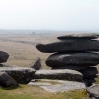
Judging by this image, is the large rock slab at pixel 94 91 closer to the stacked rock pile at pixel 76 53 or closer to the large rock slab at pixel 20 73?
the large rock slab at pixel 20 73

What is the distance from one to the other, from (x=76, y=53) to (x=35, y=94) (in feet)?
62.9

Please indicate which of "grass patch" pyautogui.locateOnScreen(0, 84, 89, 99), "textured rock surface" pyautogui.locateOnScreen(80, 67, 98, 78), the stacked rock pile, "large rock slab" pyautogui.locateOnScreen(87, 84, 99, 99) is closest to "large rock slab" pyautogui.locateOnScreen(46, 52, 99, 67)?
the stacked rock pile

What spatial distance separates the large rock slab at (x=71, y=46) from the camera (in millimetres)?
36656

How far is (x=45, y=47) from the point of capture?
37.0m

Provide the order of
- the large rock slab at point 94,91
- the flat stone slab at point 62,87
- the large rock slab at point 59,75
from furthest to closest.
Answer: the large rock slab at point 59,75 → the flat stone slab at point 62,87 → the large rock slab at point 94,91

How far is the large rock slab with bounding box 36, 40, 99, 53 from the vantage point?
36656 mm

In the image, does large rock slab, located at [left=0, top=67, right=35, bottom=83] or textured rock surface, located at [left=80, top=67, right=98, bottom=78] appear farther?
textured rock surface, located at [left=80, top=67, right=98, bottom=78]

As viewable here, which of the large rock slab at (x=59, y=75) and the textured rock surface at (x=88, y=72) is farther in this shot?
the textured rock surface at (x=88, y=72)

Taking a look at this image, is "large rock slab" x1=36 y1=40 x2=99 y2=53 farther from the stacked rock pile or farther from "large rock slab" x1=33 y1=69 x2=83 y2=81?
"large rock slab" x1=33 y1=69 x2=83 y2=81

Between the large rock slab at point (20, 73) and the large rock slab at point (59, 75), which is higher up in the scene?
the large rock slab at point (20, 73)

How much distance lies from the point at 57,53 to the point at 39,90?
1854 centimetres

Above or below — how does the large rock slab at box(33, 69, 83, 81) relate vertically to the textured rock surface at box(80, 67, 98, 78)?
above

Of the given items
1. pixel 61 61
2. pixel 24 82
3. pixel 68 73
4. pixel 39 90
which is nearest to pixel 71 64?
pixel 61 61

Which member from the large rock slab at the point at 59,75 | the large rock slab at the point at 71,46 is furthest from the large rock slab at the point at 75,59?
the large rock slab at the point at 59,75
